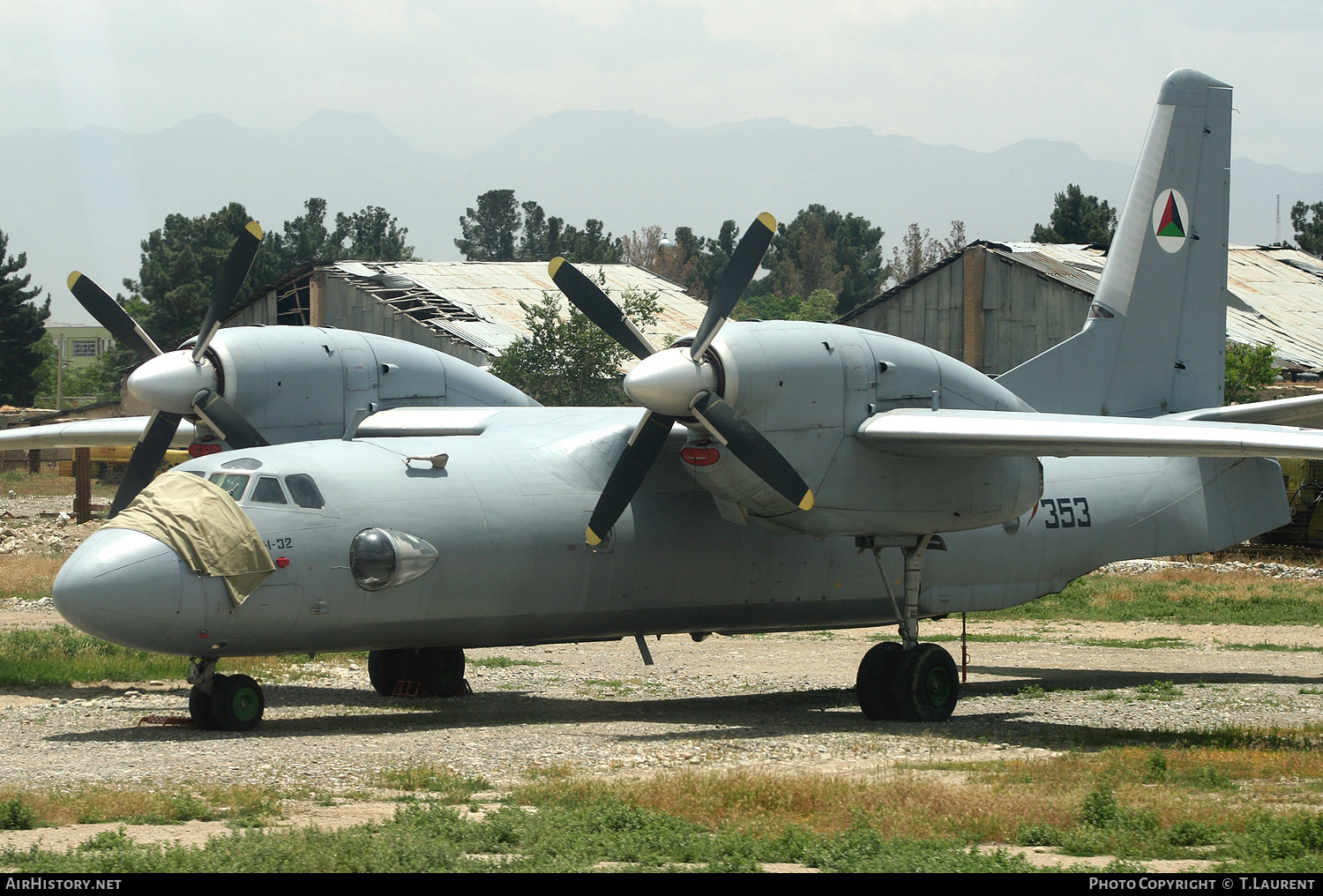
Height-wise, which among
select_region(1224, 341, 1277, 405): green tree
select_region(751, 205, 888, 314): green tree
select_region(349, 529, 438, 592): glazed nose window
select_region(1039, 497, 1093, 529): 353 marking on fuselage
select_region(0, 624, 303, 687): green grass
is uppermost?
select_region(751, 205, 888, 314): green tree

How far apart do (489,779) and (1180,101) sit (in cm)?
1559

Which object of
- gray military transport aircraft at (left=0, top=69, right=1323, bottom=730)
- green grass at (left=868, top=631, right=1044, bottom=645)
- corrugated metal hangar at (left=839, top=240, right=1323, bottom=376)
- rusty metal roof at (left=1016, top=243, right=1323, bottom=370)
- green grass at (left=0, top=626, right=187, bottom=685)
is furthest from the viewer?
rusty metal roof at (left=1016, top=243, right=1323, bottom=370)

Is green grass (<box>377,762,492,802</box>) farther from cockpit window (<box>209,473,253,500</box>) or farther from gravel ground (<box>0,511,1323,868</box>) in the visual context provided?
cockpit window (<box>209,473,253,500</box>)

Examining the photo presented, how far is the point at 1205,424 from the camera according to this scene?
603 inches

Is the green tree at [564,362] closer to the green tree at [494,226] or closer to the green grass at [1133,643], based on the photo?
the green grass at [1133,643]

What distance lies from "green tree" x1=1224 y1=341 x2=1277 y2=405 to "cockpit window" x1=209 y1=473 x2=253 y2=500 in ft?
116

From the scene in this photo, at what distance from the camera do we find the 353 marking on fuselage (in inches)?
797

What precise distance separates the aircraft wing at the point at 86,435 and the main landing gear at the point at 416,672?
17.2 ft

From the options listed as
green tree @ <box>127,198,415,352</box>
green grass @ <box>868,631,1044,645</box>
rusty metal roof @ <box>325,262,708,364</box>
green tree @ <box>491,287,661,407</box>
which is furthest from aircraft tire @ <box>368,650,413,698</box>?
green tree @ <box>127,198,415,352</box>

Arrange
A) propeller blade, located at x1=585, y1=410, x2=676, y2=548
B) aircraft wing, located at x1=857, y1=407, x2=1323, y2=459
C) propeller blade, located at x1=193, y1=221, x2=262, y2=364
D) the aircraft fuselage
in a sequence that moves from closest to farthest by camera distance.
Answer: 1. aircraft wing, located at x1=857, y1=407, x2=1323, y2=459
2. the aircraft fuselage
3. propeller blade, located at x1=585, y1=410, x2=676, y2=548
4. propeller blade, located at x1=193, y1=221, x2=262, y2=364

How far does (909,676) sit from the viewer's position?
17062 millimetres

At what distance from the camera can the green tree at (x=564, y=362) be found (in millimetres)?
45156

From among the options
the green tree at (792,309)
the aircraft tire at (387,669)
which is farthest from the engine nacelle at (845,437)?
the green tree at (792,309)

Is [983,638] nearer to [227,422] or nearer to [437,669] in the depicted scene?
[437,669]
